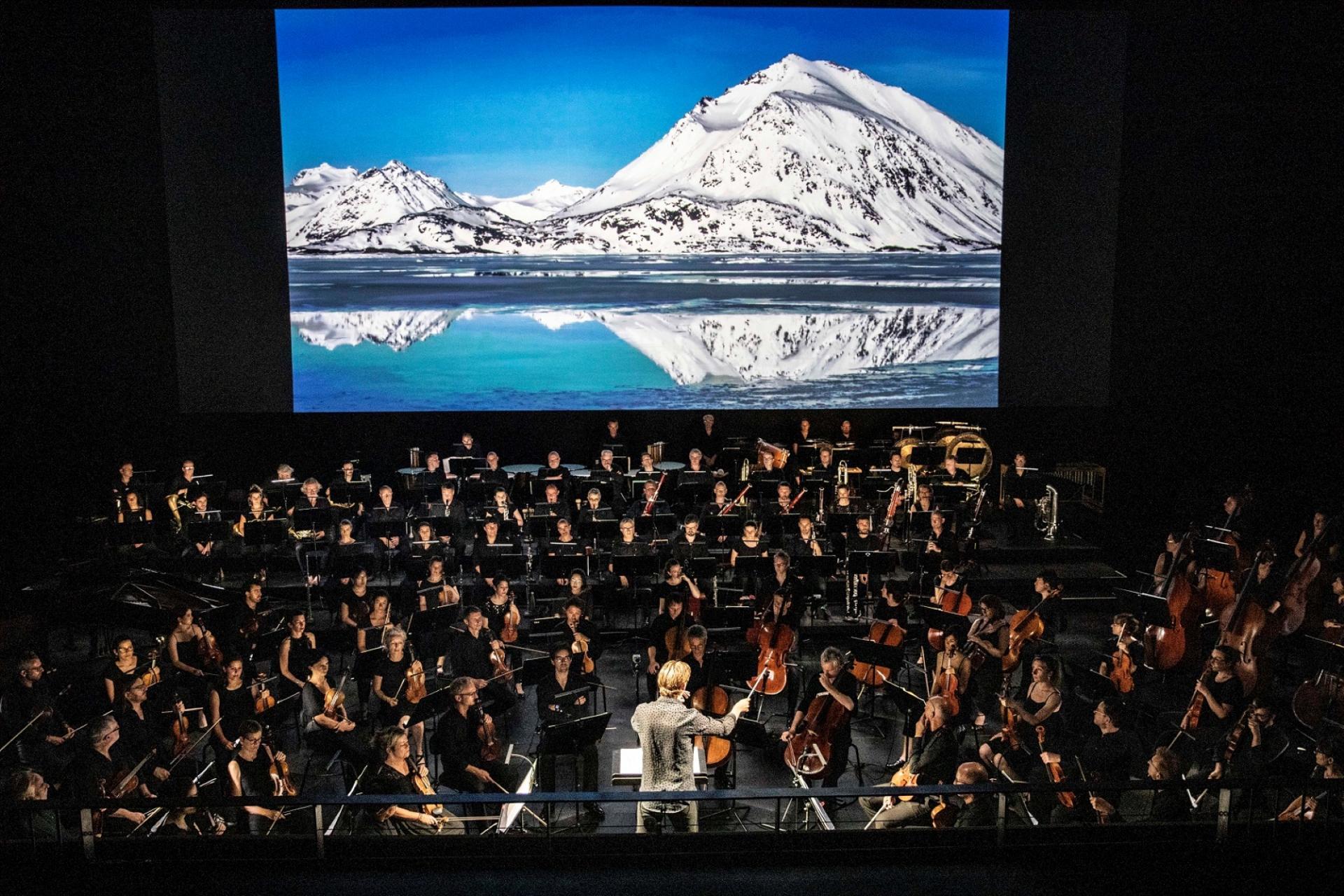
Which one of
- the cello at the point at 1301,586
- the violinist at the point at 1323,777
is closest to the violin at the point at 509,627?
the violinist at the point at 1323,777

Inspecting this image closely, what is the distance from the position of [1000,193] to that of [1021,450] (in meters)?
3.47

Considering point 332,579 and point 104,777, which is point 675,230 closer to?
point 332,579

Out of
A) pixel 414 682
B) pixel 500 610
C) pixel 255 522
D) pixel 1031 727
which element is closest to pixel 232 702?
pixel 414 682

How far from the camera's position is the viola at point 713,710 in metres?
7.09

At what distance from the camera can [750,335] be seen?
49.1 ft

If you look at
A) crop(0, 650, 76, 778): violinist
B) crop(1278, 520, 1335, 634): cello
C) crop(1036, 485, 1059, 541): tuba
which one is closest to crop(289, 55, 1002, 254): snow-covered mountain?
crop(1036, 485, 1059, 541): tuba

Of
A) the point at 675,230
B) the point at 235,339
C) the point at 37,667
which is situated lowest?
the point at 37,667

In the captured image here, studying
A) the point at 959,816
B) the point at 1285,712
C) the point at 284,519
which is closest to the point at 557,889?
the point at 959,816

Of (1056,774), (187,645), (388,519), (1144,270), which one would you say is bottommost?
(1056,774)

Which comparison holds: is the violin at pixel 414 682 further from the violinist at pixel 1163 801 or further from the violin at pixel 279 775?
the violinist at pixel 1163 801

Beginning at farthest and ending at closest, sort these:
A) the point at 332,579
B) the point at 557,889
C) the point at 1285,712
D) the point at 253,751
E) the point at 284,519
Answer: the point at 284,519, the point at 332,579, the point at 1285,712, the point at 253,751, the point at 557,889

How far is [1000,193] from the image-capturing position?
14.6m

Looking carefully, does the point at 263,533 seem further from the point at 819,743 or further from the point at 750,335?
the point at 750,335

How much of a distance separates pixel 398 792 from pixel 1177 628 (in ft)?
Answer: 20.5
